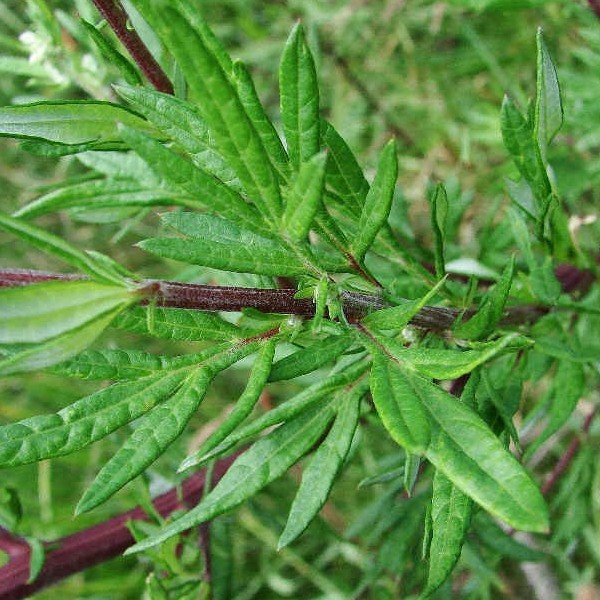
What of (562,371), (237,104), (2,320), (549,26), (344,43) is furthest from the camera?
(344,43)

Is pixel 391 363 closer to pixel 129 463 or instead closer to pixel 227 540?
pixel 129 463

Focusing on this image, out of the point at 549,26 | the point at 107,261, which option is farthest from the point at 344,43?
the point at 107,261

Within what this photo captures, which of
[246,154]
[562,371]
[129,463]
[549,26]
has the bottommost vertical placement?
[549,26]

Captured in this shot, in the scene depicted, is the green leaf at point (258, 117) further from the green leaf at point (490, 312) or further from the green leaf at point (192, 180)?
the green leaf at point (490, 312)

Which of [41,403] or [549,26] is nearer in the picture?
[549,26]

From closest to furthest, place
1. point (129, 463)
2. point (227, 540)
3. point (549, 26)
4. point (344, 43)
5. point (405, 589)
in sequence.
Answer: point (129, 463), point (227, 540), point (405, 589), point (549, 26), point (344, 43)

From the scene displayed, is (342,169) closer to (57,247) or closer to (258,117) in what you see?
(258,117)
